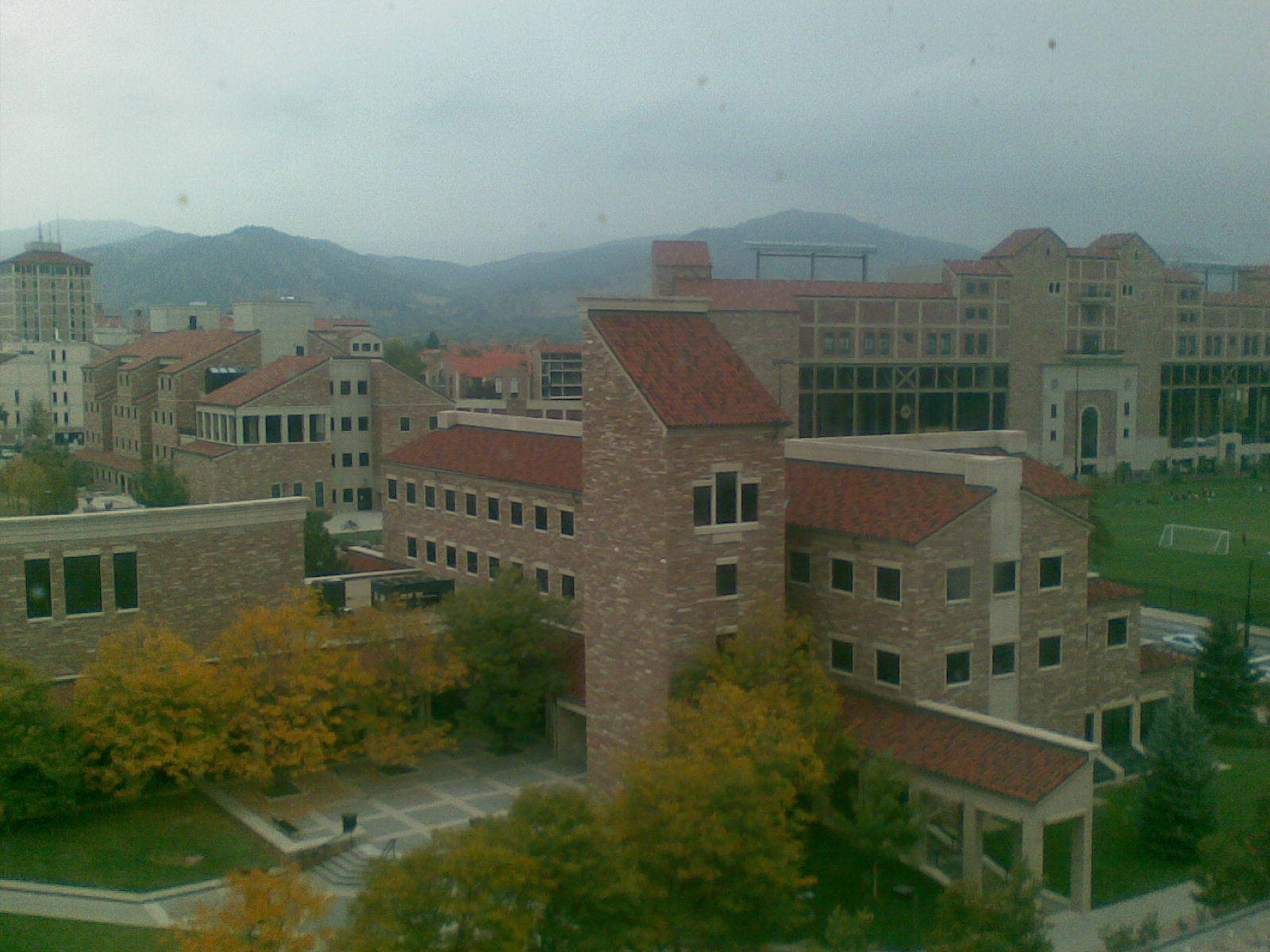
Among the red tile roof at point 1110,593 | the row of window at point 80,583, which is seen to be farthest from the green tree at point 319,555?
the red tile roof at point 1110,593

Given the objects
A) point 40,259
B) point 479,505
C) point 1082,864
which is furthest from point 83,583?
point 40,259

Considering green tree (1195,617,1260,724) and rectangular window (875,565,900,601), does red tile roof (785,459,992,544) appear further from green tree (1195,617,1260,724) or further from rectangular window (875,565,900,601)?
green tree (1195,617,1260,724)

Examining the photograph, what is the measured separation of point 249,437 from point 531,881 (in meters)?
57.8

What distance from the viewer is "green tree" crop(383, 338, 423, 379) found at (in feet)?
442

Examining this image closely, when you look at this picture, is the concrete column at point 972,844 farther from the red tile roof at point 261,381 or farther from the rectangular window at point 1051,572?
the red tile roof at point 261,381

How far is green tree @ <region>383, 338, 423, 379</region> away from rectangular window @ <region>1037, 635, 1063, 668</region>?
10489 centimetres

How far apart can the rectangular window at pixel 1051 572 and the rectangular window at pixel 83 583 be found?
24.3 m

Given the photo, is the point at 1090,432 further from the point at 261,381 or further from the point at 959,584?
the point at 959,584

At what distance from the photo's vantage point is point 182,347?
87500 mm

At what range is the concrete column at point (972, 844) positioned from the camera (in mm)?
25500

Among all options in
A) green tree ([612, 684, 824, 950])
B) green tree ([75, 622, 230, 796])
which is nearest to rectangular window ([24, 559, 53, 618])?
green tree ([75, 622, 230, 796])

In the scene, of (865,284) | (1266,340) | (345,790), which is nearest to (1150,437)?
(1266,340)

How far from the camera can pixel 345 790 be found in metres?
31.5

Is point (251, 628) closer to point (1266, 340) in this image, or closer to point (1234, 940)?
point (1234, 940)
